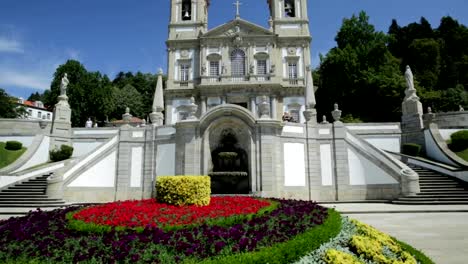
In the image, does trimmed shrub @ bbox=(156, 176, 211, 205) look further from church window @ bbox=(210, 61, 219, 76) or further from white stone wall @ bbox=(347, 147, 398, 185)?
church window @ bbox=(210, 61, 219, 76)

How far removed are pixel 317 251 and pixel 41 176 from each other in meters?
18.7

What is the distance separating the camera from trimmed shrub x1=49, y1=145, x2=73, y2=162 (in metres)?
21.6

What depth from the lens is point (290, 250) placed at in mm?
4832

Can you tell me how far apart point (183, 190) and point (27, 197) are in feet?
37.8

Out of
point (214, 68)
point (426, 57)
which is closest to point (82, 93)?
point (214, 68)

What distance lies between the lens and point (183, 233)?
5625 millimetres

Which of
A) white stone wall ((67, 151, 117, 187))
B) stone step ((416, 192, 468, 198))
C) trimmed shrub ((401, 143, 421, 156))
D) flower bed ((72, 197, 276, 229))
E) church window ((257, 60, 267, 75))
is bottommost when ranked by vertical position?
flower bed ((72, 197, 276, 229))

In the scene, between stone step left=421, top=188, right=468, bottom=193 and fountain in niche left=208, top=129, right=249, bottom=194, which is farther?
fountain in niche left=208, top=129, right=249, bottom=194

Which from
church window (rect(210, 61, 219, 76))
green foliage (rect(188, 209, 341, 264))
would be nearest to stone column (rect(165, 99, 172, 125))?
church window (rect(210, 61, 219, 76))

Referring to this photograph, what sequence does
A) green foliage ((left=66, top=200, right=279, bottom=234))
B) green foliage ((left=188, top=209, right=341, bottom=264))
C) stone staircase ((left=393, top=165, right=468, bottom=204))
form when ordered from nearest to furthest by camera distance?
green foliage ((left=188, top=209, right=341, bottom=264))
green foliage ((left=66, top=200, right=279, bottom=234))
stone staircase ((left=393, top=165, right=468, bottom=204))

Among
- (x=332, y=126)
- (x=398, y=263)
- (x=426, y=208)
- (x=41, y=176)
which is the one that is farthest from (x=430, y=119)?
(x=41, y=176)

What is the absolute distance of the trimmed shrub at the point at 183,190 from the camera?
31.5 feet

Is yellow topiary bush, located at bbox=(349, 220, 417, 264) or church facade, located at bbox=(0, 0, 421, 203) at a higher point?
church facade, located at bbox=(0, 0, 421, 203)

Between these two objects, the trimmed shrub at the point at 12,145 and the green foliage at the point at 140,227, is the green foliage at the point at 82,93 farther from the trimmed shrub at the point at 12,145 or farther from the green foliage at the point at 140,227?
the green foliage at the point at 140,227
